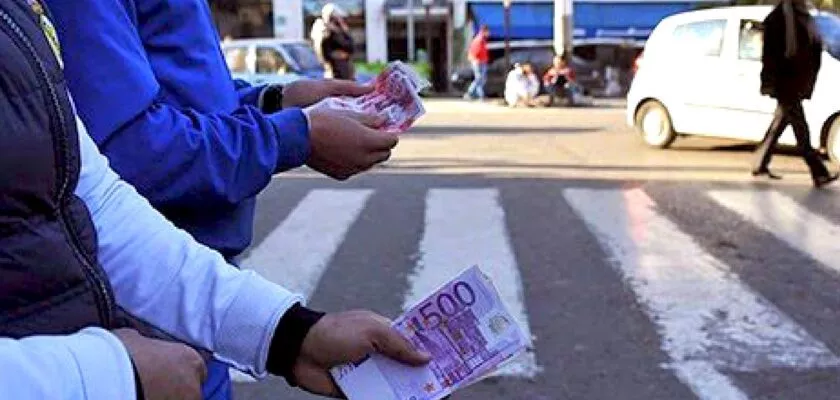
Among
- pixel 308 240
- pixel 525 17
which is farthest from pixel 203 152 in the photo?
pixel 525 17

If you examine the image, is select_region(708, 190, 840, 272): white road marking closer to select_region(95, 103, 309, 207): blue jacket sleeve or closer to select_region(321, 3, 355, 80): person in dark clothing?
select_region(95, 103, 309, 207): blue jacket sleeve

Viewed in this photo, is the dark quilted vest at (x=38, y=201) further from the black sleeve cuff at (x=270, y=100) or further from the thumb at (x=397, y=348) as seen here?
the black sleeve cuff at (x=270, y=100)

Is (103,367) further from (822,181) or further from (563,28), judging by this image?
(563,28)

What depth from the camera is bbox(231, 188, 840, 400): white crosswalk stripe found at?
517cm

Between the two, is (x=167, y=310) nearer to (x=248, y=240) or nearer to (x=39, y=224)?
(x=39, y=224)

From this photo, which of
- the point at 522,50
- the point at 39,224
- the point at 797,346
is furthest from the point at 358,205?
the point at 522,50

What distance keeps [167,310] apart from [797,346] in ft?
13.9

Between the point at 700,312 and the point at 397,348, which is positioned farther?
the point at 700,312

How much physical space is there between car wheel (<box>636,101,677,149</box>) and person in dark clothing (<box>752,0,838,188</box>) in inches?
117

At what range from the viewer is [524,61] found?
29.9 m

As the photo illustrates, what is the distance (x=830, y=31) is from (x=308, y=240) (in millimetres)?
7971

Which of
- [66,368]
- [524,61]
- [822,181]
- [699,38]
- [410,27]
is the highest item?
[66,368]

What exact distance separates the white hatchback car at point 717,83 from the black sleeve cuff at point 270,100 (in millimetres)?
10383

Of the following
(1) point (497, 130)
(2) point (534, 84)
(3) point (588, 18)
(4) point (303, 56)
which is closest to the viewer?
(1) point (497, 130)
